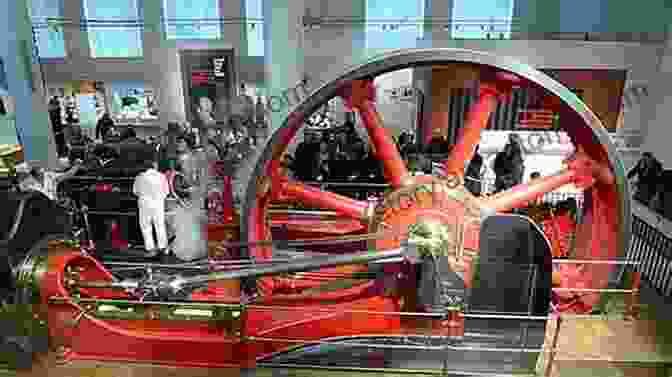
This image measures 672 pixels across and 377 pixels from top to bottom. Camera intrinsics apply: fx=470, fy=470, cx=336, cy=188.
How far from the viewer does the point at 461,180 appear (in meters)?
2.97

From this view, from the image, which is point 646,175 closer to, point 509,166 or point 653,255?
point 509,166

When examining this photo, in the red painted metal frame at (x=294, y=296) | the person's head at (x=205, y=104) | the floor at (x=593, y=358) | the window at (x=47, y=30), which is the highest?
the window at (x=47, y=30)

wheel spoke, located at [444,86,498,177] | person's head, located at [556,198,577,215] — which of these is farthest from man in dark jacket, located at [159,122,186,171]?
person's head, located at [556,198,577,215]

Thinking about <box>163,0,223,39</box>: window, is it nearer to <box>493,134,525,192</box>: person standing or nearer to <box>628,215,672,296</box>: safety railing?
<box>493,134,525,192</box>: person standing

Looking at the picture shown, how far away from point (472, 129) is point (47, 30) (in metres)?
6.54

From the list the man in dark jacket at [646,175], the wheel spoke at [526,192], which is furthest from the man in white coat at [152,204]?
the man in dark jacket at [646,175]

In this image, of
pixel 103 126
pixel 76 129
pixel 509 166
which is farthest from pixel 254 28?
pixel 509 166

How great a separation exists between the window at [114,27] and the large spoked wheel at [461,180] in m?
4.96

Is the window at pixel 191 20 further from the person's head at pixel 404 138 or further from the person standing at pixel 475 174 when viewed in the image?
the person standing at pixel 475 174

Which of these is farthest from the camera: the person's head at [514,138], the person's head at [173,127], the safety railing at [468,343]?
the person's head at [173,127]

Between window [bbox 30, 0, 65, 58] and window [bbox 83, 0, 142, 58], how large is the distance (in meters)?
0.40

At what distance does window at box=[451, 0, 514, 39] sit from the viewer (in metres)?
6.62

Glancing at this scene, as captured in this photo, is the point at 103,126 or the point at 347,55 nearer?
the point at 347,55

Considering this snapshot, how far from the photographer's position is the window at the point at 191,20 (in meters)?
6.66
